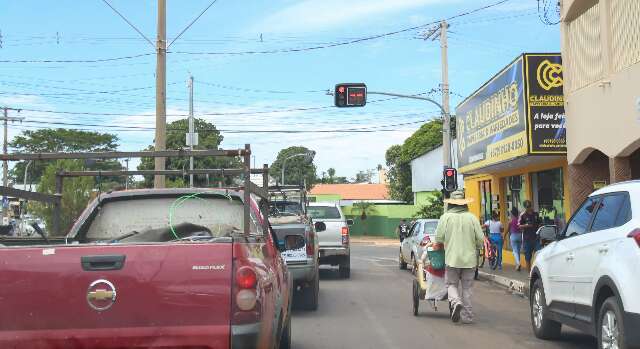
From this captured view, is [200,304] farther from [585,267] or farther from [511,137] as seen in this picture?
[511,137]

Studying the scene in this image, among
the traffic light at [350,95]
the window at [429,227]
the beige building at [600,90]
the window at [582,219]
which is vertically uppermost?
the traffic light at [350,95]

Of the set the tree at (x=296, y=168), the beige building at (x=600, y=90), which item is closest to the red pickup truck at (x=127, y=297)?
the beige building at (x=600, y=90)

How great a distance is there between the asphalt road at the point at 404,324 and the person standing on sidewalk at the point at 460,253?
0.32 metres

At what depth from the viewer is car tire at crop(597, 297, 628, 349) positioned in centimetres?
584

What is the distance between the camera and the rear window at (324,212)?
60.0ft

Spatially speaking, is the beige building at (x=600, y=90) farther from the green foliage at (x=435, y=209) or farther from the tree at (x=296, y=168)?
the tree at (x=296, y=168)

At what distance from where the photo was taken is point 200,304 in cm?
405

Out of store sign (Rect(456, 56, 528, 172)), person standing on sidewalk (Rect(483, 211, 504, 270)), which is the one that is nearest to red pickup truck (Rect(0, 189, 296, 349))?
store sign (Rect(456, 56, 528, 172))

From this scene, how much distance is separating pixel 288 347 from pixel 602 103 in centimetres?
887

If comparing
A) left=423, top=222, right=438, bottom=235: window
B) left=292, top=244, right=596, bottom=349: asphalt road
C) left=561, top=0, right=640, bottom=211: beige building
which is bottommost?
left=292, top=244, right=596, bottom=349: asphalt road

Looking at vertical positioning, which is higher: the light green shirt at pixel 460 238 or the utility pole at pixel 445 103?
the utility pole at pixel 445 103

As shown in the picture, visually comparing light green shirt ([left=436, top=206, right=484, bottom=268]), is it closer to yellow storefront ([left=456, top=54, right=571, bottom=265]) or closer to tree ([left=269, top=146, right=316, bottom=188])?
yellow storefront ([left=456, top=54, right=571, bottom=265])

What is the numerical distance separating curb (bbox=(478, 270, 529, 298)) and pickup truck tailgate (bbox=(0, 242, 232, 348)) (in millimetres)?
10894

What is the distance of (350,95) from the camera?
22.5 meters
